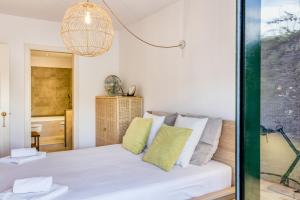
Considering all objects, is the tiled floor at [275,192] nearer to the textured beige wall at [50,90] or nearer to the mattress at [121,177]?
the mattress at [121,177]

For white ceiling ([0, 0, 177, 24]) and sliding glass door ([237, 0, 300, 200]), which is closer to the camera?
sliding glass door ([237, 0, 300, 200])

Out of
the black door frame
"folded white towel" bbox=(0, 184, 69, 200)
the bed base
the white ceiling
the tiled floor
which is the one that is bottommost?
the bed base

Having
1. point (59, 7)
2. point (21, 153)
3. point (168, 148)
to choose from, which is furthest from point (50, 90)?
point (168, 148)

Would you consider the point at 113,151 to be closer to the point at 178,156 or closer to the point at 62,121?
the point at 178,156

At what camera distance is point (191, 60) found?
2.80m

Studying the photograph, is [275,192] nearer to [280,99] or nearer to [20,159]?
[280,99]

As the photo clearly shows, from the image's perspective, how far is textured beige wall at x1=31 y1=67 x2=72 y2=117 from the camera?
257 inches

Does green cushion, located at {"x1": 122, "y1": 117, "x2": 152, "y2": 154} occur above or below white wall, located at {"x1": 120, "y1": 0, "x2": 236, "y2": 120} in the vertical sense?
below

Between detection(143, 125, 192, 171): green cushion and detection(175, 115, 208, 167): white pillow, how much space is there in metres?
0.09

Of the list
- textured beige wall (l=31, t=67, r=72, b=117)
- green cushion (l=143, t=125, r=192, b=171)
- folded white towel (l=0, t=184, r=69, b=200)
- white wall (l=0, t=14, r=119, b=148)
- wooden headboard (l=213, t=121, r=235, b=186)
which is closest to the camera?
folded white towel (l=0, t=184, r=69, b=200)

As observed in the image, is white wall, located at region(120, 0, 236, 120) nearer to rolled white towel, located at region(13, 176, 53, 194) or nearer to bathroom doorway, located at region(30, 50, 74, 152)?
rolled white towel, located at region(13, 176, 53, 194)

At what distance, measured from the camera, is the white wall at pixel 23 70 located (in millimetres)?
3623

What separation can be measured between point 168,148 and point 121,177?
1.63 ft

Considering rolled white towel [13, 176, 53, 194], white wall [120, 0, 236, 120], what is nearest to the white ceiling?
white wall [120, 0, 236, 120]
